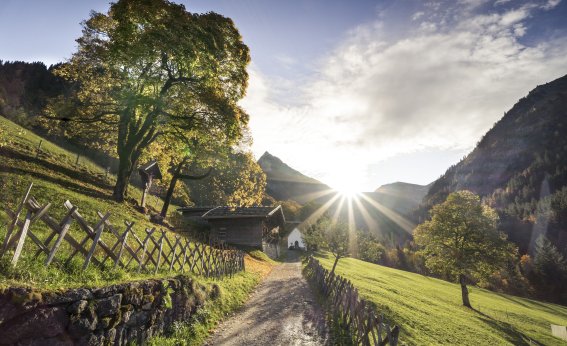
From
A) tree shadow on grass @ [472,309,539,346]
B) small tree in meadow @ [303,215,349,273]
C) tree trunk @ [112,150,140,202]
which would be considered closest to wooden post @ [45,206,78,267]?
tree trunk @ [112,150,140,202]

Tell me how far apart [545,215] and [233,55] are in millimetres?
160944

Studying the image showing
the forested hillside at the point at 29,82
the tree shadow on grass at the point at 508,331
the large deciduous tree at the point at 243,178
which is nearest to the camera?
the tree shadow on grass at the point at 508,331

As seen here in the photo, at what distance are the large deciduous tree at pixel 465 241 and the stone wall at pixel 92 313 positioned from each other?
1256 inches

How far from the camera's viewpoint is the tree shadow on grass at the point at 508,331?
21650 millimetres

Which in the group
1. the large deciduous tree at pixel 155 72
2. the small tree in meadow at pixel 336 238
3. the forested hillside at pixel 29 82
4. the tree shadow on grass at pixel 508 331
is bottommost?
the tree shadow on grass at pixel 508 331

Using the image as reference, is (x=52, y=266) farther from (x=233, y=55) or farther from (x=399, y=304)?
(x=399, y=304)

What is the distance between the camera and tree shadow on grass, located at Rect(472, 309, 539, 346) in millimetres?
21650

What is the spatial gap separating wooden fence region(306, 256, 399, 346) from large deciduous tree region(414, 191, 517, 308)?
22.0 metres

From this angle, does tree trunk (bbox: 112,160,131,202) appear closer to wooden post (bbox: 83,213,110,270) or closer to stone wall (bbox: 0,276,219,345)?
stone wall (bbox: 0,276,219,345)

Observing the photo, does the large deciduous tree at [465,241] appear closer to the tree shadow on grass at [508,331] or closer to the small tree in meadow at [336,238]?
the tree shadow on grass at [508,331]

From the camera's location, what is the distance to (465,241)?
106ft

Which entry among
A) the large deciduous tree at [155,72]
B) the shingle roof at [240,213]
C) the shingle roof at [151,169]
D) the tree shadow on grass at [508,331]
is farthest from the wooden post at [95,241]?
the shingle roof at [240,213]

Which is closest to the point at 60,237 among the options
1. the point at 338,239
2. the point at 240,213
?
the point at 338,239

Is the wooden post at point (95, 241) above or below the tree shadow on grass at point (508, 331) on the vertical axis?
above
